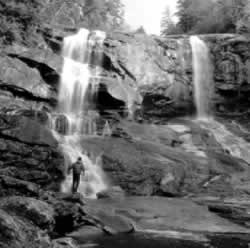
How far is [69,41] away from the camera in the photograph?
102 feet

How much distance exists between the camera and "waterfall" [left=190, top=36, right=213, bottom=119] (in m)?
33.7

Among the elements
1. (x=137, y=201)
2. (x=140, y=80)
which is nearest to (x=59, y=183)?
(x=137, y=201)

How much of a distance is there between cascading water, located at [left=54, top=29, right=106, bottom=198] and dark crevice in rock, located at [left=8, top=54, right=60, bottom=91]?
1.79 feet

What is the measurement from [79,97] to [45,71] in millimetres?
3212

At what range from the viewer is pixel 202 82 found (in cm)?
3394

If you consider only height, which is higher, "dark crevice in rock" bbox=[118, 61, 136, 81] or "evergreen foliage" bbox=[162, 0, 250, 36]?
"evergreen foliage" bbox=[162, 0, 250, 36]

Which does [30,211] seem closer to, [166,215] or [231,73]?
[166,215]

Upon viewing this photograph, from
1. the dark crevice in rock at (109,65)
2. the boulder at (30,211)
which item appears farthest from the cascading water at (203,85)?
the boulder at (30,211)

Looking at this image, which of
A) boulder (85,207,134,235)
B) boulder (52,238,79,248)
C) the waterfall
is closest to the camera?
boulder (52,238,79,248)

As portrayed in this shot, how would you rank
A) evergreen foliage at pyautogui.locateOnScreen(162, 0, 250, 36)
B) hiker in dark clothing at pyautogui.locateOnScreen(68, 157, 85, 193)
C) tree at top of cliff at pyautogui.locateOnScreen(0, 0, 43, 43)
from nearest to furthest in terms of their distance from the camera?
hiker in dark clothing at pyautogui.locateOnScreen(68, 157, 85, 193) < tree at top of cliff at pyautogui.locateOnScreen(0, 0, 43, 43) < evergreen foliage at pyautogui.locateOnScreen(162, 0, 250, 36)

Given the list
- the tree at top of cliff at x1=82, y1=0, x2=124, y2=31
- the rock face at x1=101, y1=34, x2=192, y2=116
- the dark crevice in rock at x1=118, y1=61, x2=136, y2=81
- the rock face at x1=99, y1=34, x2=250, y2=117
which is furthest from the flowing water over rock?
the tree at top of cliff at x1=82, y1=0, x2=124, y2=31

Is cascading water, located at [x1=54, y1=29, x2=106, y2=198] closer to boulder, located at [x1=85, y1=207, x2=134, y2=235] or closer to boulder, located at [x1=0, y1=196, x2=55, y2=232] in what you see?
boulder, located at [x1=85, y1=207, x2=134, y2=235]

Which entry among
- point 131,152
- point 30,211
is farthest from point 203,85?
point 30,211

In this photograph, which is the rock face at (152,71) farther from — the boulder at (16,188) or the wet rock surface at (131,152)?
the boulder at (16,188)
